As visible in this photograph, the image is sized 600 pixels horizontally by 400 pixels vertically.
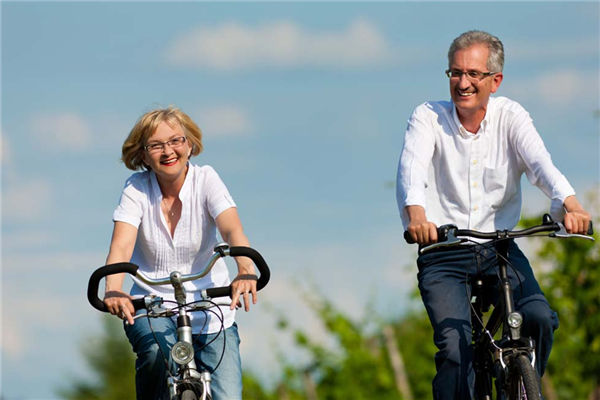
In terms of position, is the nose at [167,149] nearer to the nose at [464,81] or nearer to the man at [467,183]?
the man at [467,183]

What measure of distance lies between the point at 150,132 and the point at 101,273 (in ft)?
3.32

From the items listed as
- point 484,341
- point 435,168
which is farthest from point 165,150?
point 484,341

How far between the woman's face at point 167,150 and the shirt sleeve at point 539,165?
186cm

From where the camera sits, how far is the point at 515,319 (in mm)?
5586

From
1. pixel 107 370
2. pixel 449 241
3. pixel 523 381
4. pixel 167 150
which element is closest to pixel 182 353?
pixel 167 150

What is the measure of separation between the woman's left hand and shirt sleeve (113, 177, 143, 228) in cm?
82

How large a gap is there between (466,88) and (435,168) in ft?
1.64

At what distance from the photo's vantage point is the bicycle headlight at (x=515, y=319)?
5.58 metres

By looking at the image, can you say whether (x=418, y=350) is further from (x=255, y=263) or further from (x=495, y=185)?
(x=255, y=263)

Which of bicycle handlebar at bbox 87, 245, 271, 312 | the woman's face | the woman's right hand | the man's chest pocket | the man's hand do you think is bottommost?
the woman's right hand

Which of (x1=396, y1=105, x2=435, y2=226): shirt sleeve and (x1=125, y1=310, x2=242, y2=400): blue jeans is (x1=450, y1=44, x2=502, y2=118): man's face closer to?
(x1=396, y1=105, x2=435, y2=226): shirt sleeve

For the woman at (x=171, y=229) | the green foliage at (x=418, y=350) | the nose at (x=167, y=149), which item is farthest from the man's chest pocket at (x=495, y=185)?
the green foliage at (x=418, y=350)

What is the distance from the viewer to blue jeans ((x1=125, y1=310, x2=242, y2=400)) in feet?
19.1

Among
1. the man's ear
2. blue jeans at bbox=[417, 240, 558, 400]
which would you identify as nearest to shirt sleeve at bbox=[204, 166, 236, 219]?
blue jeans at bbox=[417, 240, 558, 400]
